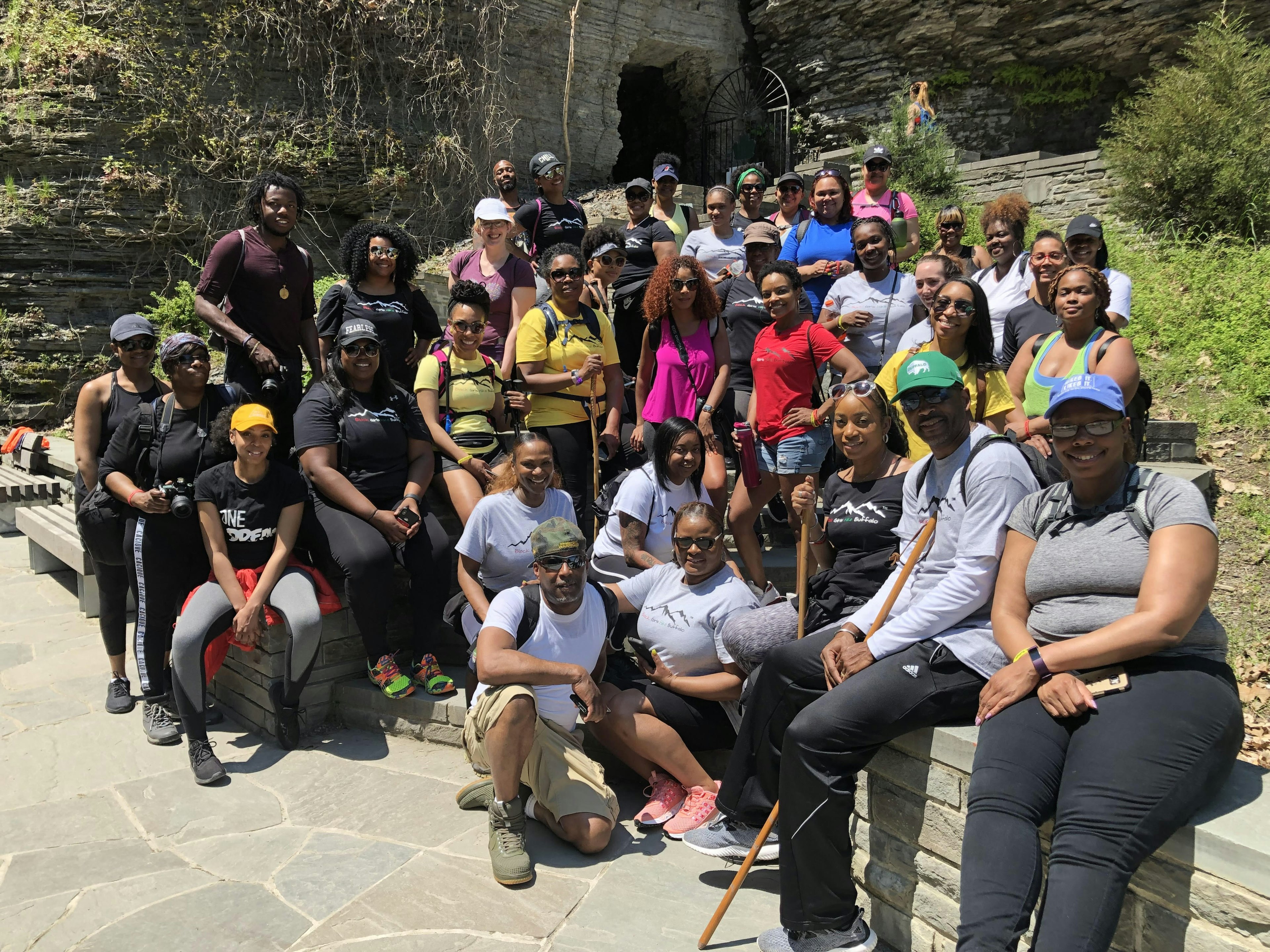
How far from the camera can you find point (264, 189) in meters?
5.22

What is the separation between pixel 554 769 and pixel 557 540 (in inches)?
38.1

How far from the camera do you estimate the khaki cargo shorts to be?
370 cm

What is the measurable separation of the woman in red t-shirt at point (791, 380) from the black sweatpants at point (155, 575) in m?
3.18

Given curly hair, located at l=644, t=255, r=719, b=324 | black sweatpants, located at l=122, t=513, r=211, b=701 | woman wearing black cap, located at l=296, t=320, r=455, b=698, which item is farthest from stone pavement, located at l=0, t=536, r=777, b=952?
curly hair, located at l=644, t=255, r=719, b=324

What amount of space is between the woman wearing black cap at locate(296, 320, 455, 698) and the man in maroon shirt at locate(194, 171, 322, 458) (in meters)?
0.47

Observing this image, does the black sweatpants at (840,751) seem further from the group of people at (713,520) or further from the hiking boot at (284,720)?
the hiking boot at (284,720)

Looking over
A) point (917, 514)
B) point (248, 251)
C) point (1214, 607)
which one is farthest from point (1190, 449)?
point (248, 251)

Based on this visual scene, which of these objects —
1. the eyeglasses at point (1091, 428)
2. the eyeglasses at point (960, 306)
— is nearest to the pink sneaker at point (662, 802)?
the eyeglasses at point (1091, 428)

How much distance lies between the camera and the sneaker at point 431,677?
4.84m

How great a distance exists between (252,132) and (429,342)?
808cm

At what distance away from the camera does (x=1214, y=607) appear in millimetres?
5730

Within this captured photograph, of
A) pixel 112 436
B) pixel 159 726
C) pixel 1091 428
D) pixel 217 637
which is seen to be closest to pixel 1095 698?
pixel 1091 428

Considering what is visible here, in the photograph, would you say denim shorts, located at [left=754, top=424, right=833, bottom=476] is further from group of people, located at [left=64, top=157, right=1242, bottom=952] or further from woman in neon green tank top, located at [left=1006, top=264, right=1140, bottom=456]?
woman in neon green tank top, located at [left=1006, top=264, right=1140, bottom=456]

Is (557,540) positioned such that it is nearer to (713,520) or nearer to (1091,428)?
(713,520)
